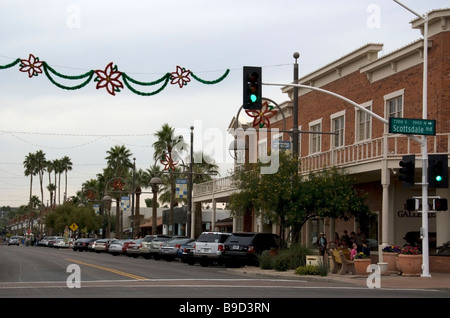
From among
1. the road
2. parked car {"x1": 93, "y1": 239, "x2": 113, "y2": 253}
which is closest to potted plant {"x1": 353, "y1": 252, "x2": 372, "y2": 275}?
the road

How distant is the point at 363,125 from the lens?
3669cm

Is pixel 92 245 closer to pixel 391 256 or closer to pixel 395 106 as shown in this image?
pixel 395 106

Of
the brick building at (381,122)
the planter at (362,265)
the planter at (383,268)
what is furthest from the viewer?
the brick building at (381,122)

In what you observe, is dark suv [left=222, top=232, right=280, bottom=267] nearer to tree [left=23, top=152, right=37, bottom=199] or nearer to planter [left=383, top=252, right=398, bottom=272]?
planter [left=383, top=252, right=398, bottom=272]

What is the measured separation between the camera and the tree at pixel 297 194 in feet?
105

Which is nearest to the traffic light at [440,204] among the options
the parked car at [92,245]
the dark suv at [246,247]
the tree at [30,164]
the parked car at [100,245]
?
the dark suv at [246,247]

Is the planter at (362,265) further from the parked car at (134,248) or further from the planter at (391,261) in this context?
the parked car at (134,248)

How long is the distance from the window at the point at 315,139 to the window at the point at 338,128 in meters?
1.70

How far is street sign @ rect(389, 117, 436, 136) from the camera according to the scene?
922 inches

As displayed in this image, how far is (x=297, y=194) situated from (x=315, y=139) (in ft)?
35.7

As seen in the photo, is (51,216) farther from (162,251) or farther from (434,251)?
(434,251)

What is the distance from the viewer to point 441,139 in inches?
1153

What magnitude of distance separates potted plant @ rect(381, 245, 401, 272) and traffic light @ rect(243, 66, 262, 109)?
10264 millimetres
